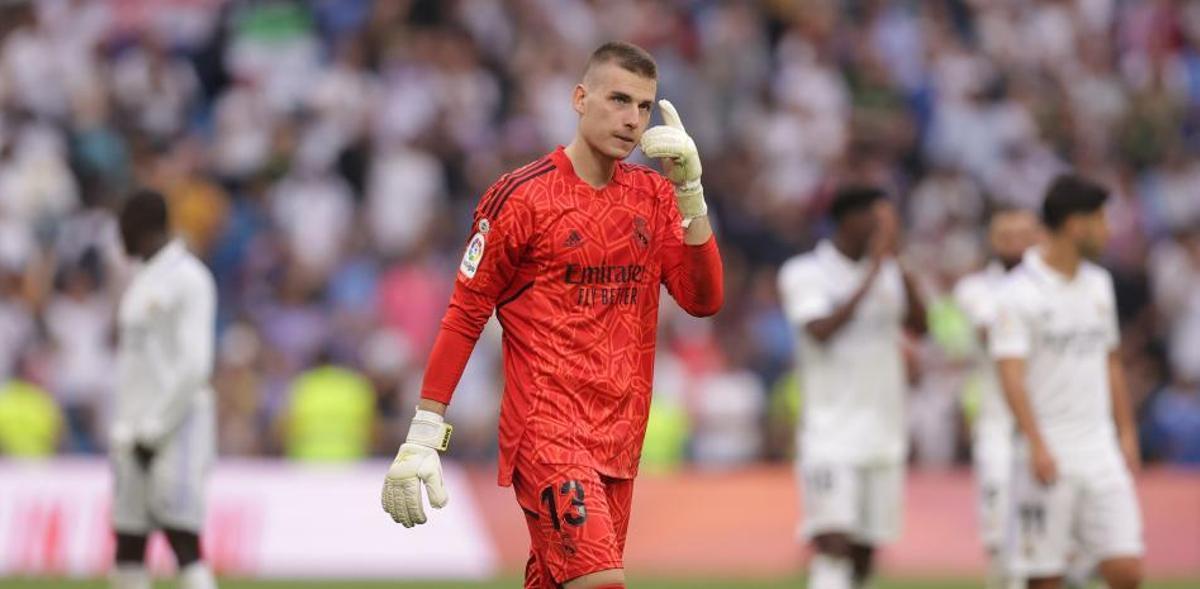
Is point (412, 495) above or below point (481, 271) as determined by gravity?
below

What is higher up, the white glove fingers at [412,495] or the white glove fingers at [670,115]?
the white glove fingers at [670,115]

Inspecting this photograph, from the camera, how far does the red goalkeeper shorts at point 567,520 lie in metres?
7.80

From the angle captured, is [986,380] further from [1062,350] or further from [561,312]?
[561,312]

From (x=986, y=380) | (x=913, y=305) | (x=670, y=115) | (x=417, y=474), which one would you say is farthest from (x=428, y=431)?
(x=986, y=380)

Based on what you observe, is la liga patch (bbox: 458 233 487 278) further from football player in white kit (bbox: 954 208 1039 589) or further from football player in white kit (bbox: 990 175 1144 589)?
football player in white kit (bbox: 954 208 1039 589)

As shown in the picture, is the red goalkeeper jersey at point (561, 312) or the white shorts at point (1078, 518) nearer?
the red goalkeeper jersey at point (561, 312)

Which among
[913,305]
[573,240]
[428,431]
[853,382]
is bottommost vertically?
[428,431]

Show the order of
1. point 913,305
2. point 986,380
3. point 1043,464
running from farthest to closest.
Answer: point 986,380
point 913,305
point 1043,464

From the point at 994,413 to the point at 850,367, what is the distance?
1.18 m

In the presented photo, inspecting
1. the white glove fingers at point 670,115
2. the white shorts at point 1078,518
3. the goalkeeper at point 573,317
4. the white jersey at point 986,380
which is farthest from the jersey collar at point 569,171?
the white jersey at point 986,380

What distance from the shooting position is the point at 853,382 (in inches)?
500

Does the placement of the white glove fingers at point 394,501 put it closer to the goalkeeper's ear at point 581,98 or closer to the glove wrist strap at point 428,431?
the glove wrist strap at point 428,431

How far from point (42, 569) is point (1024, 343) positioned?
941 centimetres

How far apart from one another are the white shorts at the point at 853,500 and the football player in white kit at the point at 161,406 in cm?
352
